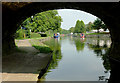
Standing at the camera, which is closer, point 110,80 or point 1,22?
point 110,80

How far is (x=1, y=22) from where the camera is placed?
8.42m

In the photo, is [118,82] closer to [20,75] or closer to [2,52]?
[20,75]

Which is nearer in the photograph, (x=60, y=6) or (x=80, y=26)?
(x=60, y=6)

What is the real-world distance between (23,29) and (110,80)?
30948 millimetres

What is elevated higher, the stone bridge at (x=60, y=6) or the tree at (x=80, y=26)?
the tree at (x=80, y=26)

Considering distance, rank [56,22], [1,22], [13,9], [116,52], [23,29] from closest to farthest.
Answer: [13,9] < [1,22] < [116,52] < [23,29] < [56,22]

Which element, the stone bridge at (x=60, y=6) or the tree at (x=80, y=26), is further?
the tree at (x=80, y=26)

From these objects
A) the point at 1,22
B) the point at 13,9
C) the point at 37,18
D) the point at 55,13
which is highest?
the point at 55,13

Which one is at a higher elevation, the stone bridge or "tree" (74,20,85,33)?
"tree" (74,20,85,33)

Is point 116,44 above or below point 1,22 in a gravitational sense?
below

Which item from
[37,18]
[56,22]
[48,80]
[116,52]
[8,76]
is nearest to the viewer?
[8,76]

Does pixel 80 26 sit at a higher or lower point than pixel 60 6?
higher

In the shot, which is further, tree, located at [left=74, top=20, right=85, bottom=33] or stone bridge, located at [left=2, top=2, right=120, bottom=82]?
tree, located at [left=74, top=20, right=85, bottom=33]

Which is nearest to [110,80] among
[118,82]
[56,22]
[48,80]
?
[118,82]
